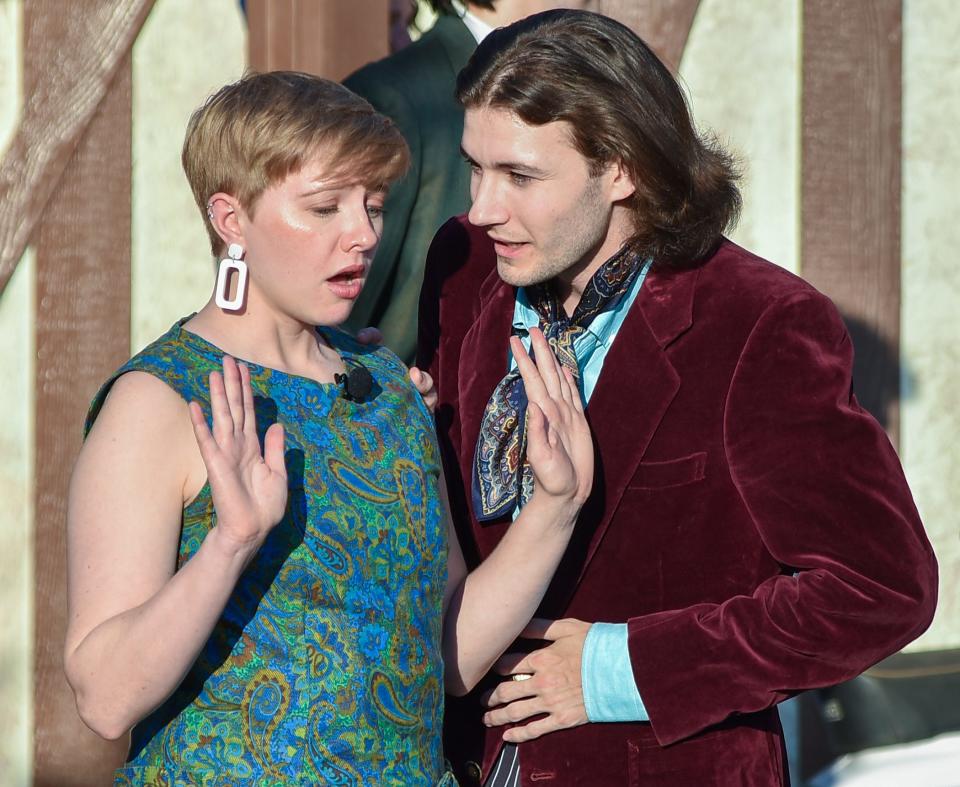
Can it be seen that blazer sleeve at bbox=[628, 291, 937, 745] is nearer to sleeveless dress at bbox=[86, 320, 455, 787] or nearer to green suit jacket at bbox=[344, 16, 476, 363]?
sleeveless dress at bbox=[86, 320, 455, 787]

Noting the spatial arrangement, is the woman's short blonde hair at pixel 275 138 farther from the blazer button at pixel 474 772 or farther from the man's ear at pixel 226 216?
the blazer button at pixel 474 772

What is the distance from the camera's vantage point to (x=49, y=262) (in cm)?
387

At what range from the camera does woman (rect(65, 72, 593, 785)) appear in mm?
1938

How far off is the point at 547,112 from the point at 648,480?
1.86ft

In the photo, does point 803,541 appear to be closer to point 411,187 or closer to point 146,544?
point 146,544

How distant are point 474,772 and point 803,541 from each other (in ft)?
2.03

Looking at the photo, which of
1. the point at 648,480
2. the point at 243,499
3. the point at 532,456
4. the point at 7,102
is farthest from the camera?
the point at 7,102

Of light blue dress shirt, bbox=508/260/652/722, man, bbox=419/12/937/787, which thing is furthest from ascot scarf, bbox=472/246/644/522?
light blue dress shirt, bbox=508/260/652/722

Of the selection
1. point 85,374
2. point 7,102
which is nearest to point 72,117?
point 7,102

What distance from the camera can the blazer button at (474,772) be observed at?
99.0 inches

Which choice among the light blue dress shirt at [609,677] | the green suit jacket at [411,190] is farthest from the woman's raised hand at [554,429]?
the green suit jacket at [411,190]

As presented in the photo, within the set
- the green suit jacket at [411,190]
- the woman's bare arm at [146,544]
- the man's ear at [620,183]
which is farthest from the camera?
the green suit jacket at [411,190]

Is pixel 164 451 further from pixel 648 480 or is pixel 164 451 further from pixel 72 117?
pixel 72 117

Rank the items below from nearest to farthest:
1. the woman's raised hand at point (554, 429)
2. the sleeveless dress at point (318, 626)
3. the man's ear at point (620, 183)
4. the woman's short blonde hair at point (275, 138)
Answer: the sleeveless dress at point (318, 626) < the woman's short blonde hair at point (275, 138) < the woman's raised hand at point (554, 429) < the man's ear at point (620, 183)
